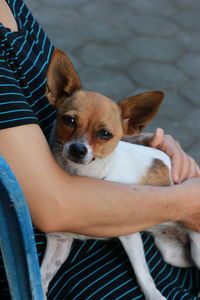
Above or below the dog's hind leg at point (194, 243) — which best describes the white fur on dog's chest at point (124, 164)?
above

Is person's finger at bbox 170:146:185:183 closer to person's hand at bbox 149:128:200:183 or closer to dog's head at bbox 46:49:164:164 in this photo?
person's hand at bbox 149:128:200:183

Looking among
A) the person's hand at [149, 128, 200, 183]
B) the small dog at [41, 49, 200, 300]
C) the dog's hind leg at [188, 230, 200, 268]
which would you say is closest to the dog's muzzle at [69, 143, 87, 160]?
the small dog at [41, 49, 200, 300]

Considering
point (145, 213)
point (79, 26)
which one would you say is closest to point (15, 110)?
point (145, 213)

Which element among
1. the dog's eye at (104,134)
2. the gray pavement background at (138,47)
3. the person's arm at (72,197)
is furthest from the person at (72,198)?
the gray pavement background at (138,47)

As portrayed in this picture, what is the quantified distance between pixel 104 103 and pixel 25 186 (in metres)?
0.52

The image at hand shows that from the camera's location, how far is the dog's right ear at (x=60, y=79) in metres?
1.19

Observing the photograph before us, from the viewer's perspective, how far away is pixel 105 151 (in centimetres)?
132

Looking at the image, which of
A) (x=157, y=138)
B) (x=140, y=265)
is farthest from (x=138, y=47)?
(x=140, y=265)

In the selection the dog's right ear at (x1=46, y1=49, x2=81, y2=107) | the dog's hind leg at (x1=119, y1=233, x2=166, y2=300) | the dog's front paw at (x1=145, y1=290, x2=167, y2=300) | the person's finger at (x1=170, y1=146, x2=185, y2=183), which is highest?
the dog's right ear at (x1=46, y1=49, x2=81, y2=107)

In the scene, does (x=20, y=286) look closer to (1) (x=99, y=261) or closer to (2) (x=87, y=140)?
(1) (x=99, y=261)

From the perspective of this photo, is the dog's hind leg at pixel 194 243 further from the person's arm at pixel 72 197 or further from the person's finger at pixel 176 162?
the person's arm at pixel 72 197

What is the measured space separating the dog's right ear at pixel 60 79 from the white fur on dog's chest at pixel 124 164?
0.67 feet

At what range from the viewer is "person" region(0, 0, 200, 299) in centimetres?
93

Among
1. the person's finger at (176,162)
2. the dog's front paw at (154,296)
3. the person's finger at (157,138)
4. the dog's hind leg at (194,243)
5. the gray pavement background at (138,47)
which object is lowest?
the gray pavement background at (138,47)
